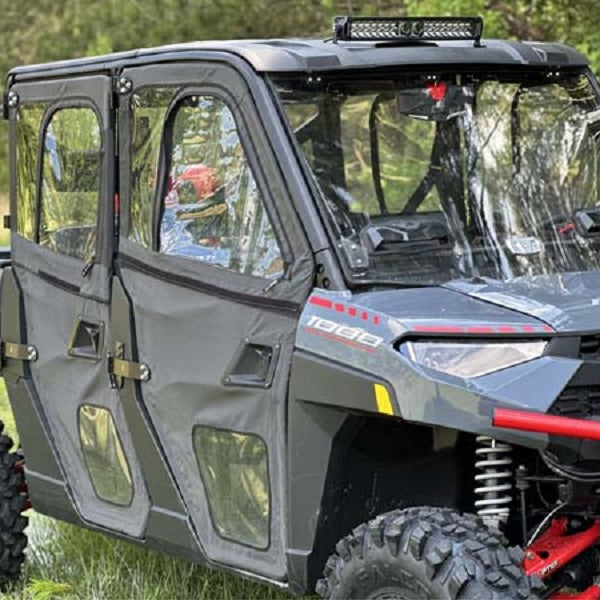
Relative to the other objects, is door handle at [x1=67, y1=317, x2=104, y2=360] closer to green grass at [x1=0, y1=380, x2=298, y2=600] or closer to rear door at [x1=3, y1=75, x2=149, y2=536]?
rear door at [x1=3, y1=75, x2=149, y2=536]

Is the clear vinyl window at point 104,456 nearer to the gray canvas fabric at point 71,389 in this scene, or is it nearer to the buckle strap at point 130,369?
the gray canvas fabric at point 71,389

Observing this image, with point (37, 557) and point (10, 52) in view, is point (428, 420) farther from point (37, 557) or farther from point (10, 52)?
point (10, 52)

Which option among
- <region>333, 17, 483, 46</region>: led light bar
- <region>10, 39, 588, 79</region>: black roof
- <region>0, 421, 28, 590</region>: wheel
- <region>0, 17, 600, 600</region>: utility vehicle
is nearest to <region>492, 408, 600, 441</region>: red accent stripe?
<region>0, 17, 600, 600</region>: utility vehicle

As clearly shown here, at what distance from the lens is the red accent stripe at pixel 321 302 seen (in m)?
4.32

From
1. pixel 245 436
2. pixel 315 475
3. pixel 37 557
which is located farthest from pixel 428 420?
pixel 37 557

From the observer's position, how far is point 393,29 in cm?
488

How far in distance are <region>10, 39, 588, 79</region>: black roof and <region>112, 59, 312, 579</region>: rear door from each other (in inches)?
2.4

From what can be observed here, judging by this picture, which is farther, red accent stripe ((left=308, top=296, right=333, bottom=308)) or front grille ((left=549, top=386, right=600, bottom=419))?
red accent stripe ((left=308, top=296, right=333, bottom=308))

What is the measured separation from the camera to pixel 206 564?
16.3 ft

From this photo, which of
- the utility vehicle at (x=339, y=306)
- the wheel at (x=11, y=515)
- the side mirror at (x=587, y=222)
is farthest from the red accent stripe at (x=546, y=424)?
the wheel at (x=11, y=515)

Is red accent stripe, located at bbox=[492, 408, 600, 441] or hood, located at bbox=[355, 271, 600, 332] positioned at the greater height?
hood, located at bbox=[355, 271, 600, 332]

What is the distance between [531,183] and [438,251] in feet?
1.72

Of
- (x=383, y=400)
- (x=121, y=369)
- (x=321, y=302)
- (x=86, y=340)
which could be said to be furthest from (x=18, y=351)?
(x=383, y=400)

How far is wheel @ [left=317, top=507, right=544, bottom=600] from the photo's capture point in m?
4.02
